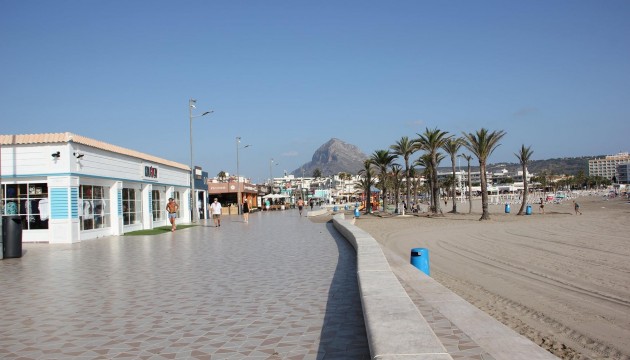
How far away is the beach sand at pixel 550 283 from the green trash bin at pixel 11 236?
1102cm

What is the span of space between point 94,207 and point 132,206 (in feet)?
14.1

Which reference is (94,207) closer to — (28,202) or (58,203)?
(58,203)

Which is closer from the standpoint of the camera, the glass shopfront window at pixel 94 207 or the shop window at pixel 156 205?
the glass shopfront window at pixel 94 207

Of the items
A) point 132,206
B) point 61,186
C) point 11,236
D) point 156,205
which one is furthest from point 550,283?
point 156,205

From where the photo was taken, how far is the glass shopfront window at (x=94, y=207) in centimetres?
1997

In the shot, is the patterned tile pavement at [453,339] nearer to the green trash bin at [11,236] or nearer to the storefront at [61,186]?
the green trash bin at [11,236]

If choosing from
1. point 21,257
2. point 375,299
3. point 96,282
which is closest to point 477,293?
point 375,299

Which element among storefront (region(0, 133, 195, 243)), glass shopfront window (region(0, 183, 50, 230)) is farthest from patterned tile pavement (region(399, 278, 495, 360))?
glass shopfront window (region(0, 183, 50, 230))

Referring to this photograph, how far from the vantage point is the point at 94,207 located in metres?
21.0

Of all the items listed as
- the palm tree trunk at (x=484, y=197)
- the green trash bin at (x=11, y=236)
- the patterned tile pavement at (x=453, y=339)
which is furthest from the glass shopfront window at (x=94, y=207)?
the palm tree trunk at (x=484, y=197)

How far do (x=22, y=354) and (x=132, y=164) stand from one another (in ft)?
68.8

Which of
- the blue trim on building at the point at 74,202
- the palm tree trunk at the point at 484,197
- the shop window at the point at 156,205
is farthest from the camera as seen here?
the palm tree trunk at the point at 484,197

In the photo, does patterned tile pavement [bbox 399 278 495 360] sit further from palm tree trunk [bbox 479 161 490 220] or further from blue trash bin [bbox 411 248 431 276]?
palm tree trunk [bbox 479 161 490 220]

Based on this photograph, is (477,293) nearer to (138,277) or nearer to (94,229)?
(138,277)
